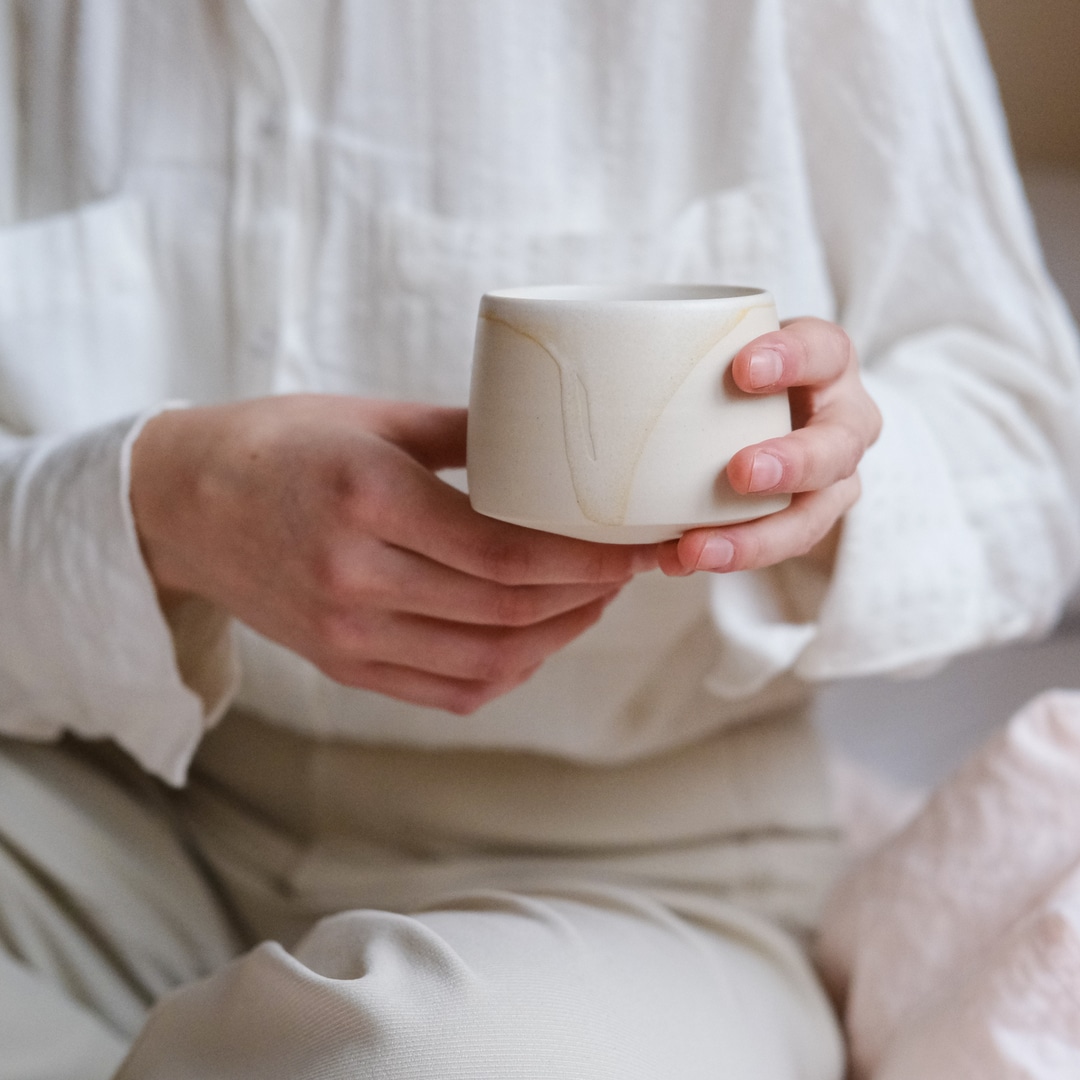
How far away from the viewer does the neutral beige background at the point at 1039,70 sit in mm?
1050

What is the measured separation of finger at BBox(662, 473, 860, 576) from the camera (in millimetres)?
415

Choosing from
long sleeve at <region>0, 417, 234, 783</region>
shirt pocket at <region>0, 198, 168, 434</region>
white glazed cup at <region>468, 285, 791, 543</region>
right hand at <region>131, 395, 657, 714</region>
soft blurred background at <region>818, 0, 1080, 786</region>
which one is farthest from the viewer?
soft blurred background at <region>818, 0, 1080, 786</region>

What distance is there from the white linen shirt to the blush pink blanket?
8cm

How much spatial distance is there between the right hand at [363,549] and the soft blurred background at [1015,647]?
59 cm

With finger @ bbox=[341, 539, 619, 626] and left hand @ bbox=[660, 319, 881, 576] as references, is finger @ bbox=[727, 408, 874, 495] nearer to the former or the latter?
left hand @ bbox=[660, 319, 881, 576]

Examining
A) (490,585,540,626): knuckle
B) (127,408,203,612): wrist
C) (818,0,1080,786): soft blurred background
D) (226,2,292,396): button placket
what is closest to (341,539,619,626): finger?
(490,585,540,626): knuckle

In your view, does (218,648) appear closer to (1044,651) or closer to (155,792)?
(155,792)

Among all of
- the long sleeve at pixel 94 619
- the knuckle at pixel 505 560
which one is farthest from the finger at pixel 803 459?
the long sleeve at pixel 94 619

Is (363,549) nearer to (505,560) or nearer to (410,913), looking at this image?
(505,560)

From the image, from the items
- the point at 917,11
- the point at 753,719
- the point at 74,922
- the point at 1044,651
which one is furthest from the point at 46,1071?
the point at 1044,651

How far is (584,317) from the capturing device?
14.9 inches

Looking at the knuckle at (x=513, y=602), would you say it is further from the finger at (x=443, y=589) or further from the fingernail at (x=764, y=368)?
the fingernail at (x=764, y=368)

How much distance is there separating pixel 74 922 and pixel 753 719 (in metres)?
0.44

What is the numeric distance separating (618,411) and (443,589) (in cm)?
15
